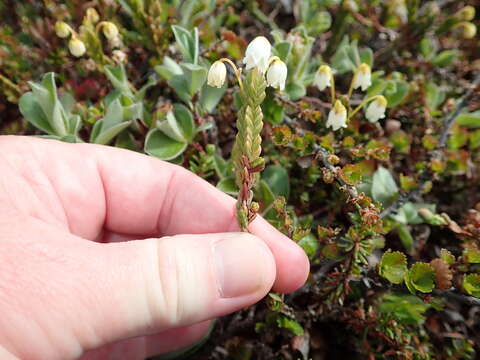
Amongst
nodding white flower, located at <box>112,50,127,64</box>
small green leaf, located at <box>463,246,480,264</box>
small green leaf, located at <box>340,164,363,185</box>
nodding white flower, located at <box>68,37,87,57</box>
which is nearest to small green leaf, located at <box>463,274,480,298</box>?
small green leaf, located at <box>463,246,480,264</box>

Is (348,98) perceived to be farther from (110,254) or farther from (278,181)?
(110,254)

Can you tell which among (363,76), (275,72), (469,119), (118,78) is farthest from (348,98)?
(118,78)

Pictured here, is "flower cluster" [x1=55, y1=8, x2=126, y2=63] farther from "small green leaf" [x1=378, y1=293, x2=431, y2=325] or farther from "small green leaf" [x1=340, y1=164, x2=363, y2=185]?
"small green leaf" [x1=378, y1=293, x2=431, y2=325]

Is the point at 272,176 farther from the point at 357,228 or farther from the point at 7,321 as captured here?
the point at 7,321

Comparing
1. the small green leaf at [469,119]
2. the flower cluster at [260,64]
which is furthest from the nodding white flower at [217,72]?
the small green leaf at [469,119]

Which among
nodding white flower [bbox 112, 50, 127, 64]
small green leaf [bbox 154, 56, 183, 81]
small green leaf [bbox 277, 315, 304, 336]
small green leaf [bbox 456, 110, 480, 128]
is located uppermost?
nodding white flower [bbox 112, 50, 127, 64]
